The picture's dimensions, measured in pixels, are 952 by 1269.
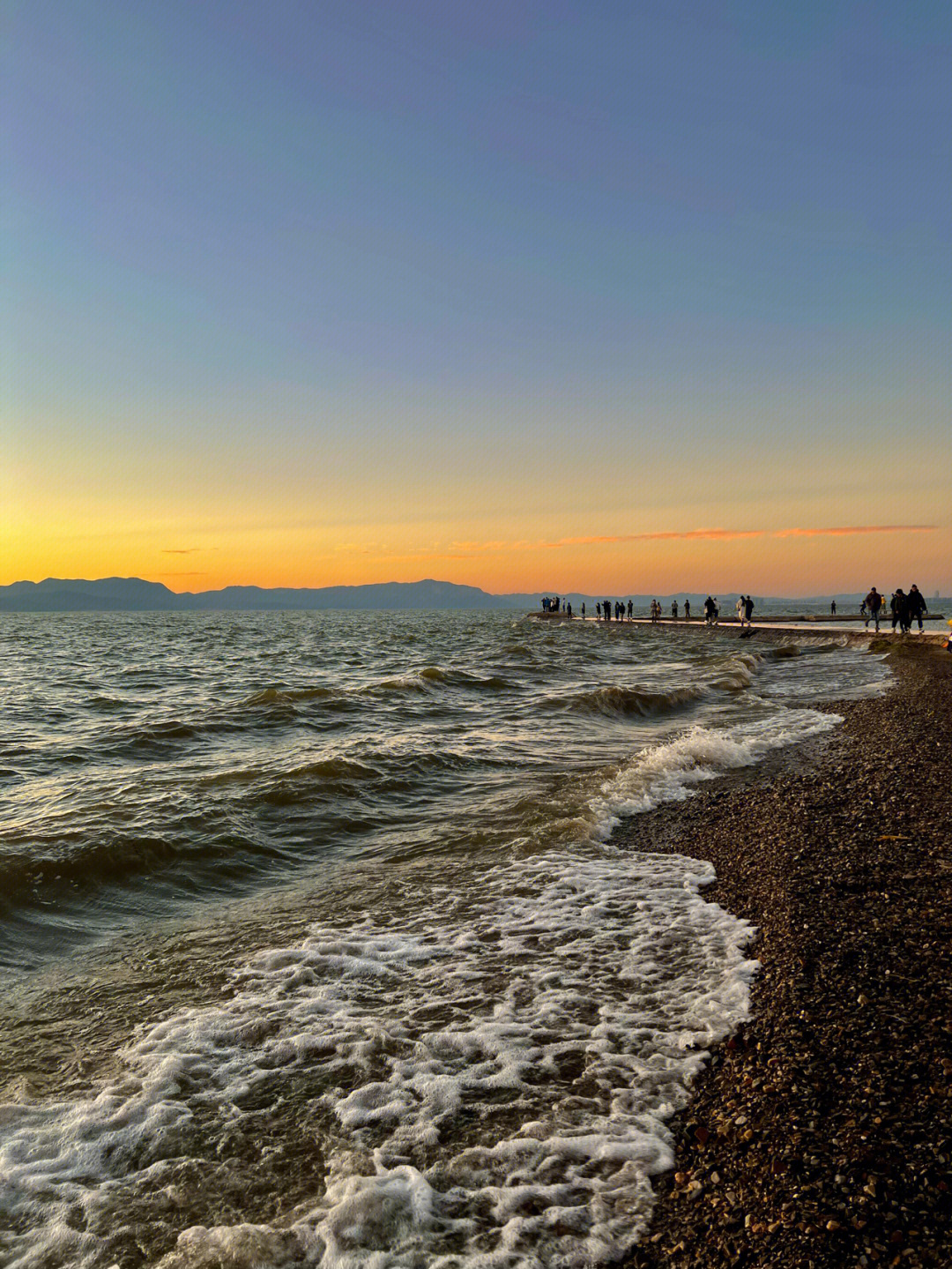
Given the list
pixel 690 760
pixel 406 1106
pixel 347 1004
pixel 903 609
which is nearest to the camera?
pixel 406 1106

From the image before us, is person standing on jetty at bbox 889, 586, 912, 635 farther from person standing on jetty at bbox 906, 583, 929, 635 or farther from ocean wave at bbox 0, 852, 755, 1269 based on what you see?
ocean wave at bbox 0, 852, 755, 1269

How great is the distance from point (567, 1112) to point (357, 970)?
2652mm

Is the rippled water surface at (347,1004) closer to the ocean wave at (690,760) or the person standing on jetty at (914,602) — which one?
the ocean wave at (690,760)

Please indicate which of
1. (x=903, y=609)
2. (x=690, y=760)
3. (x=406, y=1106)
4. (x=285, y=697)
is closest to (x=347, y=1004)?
(x=406, y=1106)

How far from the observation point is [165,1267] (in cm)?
357

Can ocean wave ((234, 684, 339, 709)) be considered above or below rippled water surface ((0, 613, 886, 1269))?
above

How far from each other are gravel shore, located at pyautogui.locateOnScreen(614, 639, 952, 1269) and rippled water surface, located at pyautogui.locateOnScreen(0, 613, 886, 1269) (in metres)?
0.30

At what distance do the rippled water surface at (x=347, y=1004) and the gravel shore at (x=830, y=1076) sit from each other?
302mm

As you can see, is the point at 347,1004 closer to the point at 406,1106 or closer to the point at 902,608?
the point at 406,1106

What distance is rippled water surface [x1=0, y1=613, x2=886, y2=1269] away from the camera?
12.7 feet

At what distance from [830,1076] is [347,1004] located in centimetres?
362

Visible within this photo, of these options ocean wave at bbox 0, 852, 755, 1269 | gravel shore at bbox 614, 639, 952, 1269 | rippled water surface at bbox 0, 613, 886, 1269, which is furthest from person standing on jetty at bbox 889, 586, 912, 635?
ocean wave at bbox 0, 852, 755, 1269

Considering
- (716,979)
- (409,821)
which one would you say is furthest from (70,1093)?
(409,821)

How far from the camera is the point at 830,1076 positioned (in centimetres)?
421
